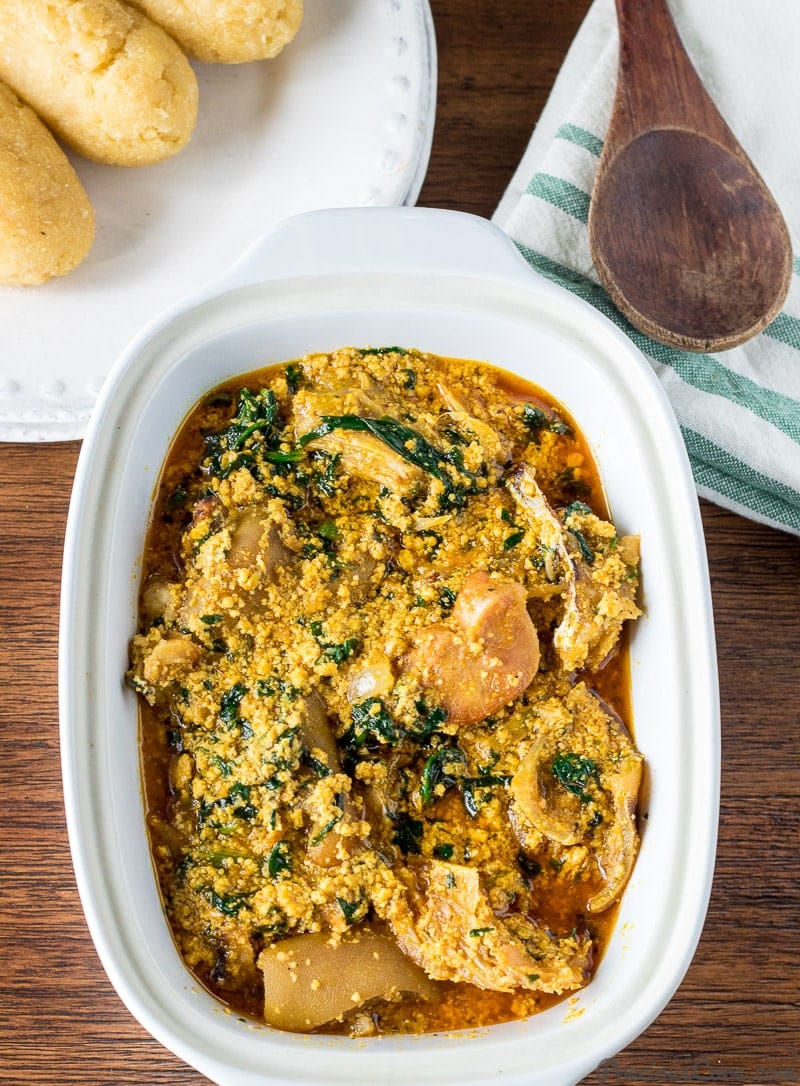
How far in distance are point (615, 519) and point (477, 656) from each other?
0.58 m

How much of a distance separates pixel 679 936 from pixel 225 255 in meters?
2.21

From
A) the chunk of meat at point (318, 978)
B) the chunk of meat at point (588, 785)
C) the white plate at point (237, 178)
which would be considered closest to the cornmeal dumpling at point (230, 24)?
the white plate at point (237, 178)

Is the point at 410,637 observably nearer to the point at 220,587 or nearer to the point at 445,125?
the point at 220,587

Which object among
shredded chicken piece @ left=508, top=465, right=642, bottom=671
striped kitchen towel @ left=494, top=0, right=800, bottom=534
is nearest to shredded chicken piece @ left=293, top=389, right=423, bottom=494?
shredded chicken piece @ left=508, top=465, right=642, bottom=671

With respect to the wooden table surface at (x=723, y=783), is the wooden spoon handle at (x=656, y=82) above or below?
above

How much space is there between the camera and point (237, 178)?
116 inches

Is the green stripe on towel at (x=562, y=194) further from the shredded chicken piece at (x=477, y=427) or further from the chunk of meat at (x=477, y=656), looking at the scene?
the chunk of meat at (x=477, y=656)

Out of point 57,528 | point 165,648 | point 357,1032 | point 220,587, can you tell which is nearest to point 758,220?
point 220,587

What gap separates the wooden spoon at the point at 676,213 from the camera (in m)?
2.77

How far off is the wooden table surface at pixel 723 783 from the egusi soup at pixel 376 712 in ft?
1.72

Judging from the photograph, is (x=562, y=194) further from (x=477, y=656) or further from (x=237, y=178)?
(x=477, y=656)

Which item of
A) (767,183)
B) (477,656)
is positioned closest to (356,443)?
(477,656)

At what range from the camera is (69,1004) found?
8.95 ft

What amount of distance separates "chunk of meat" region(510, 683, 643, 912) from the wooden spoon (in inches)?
43.6
